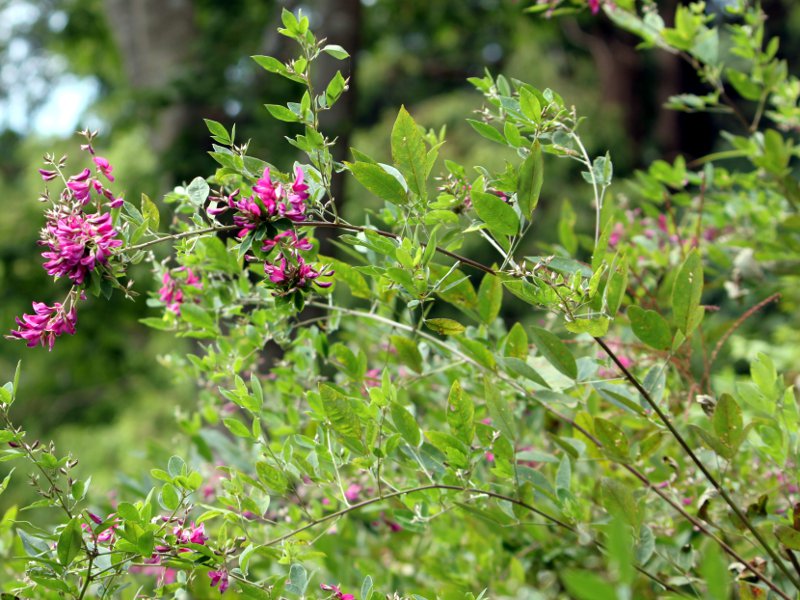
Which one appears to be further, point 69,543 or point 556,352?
point 556,352

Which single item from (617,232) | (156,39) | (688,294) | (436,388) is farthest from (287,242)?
(156,39)

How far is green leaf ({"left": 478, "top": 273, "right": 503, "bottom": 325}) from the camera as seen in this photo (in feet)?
2.91

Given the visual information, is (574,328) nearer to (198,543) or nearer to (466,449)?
(466,449)

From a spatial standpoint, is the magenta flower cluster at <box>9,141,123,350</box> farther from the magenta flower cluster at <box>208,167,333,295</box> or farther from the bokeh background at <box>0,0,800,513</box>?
the bokeh background at <box>0,0,800,513</box>

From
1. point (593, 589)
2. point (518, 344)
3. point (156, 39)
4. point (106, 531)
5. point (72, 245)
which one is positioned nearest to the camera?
point (593, 589)

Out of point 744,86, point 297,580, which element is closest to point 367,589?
point 297,580

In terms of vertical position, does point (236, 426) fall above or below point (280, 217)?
below

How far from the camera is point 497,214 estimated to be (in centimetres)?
67

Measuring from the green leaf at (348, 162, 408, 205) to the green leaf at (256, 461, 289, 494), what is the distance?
269 millimetres

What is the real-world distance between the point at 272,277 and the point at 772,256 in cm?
85

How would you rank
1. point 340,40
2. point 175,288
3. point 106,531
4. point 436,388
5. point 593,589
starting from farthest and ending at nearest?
point 340,40 → point 436,388 → point 175,288 → point 106,531 → point 593,589

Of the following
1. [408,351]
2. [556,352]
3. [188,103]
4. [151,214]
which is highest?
[151,214]

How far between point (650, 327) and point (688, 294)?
1.6 inches

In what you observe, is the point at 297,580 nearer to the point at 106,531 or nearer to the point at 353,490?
the point at 106,531
